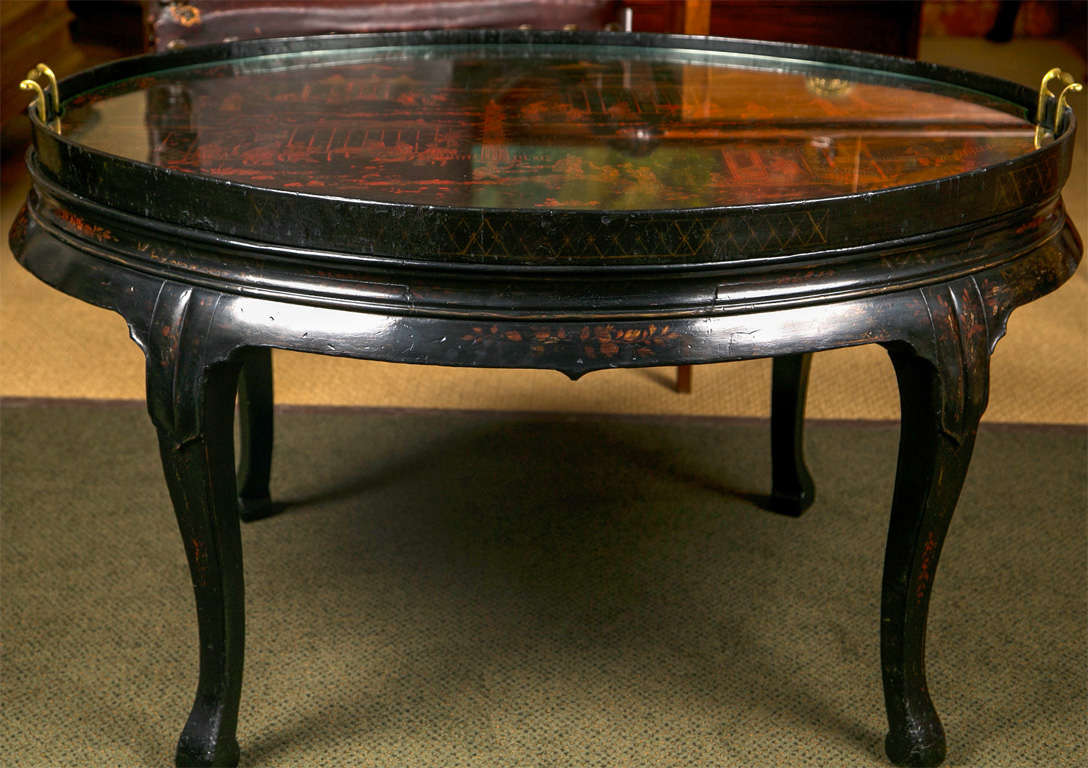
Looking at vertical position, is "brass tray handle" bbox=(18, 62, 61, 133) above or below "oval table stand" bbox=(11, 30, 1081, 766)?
above

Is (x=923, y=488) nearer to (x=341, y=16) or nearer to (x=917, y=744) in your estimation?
(x=917, y=744)

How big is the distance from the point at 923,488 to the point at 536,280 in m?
0.44

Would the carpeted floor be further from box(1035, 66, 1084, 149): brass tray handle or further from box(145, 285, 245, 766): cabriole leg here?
box(1035, 66, 1084, 149): brass tray handle

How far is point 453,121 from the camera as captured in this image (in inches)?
50.3

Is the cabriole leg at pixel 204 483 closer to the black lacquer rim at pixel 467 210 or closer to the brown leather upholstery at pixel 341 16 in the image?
the black lacquer rim at pixel 467 210

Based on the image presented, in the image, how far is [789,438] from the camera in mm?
1702

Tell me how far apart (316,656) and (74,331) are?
1212 millimetres

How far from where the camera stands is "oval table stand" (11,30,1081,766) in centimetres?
93

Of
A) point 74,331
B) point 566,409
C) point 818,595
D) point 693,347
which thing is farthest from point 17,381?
point 693,347

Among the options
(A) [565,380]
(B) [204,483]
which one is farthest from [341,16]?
(B) [204,483]

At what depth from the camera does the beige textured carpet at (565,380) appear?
2080 mm

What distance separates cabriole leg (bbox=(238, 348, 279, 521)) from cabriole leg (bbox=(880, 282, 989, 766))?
33.4 inches

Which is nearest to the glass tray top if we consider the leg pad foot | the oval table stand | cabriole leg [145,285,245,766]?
the oval table stand

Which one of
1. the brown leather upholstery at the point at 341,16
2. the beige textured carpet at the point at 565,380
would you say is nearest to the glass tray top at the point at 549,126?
the beige textured carpet at the point at 565,380
